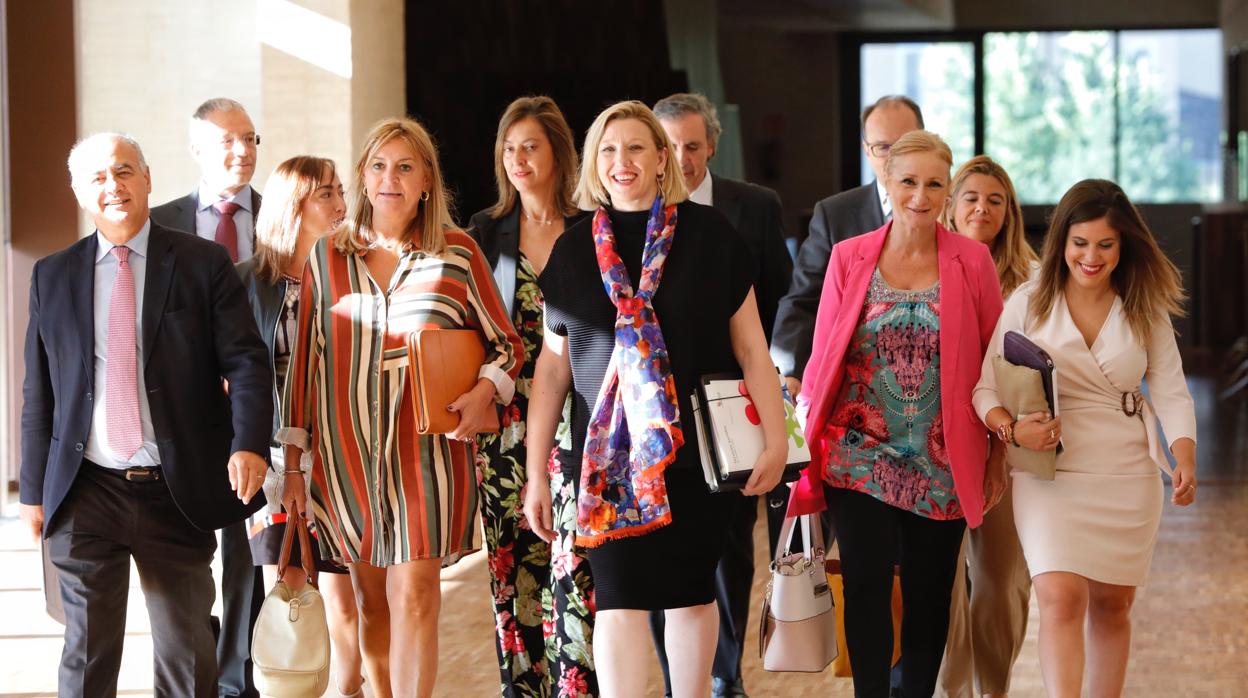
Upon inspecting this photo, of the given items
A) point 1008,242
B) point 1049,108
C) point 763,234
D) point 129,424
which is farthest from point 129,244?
point 1049,108

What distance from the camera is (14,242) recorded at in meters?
9.19

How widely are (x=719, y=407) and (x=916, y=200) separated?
952mm

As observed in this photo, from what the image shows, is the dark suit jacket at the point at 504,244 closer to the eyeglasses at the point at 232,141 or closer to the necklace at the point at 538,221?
the necklace at the point at 538,221

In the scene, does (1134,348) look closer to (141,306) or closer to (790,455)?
(790,455)

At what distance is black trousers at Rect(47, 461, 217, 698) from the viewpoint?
3664 millimetres

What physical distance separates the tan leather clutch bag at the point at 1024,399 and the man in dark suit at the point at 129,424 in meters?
1.90

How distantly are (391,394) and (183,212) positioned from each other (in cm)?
147

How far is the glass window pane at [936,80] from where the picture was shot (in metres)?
15.7

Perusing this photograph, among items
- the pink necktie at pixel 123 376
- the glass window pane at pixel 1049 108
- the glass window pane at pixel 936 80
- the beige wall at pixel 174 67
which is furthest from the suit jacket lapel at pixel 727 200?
the glass window pane at pixel 1049 108

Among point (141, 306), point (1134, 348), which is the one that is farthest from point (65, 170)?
point (1134, 348)

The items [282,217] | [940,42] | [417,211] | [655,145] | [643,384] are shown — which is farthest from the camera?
[940,42]

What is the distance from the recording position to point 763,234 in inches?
191

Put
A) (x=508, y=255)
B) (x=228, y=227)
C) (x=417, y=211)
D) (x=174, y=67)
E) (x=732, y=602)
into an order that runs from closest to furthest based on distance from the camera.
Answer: (x=417, y=211), (x=508, y=255), (x=732, y=602), (x=228, y=227), (x=174, y=67)

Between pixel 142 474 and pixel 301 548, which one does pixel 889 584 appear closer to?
pixel 301 548
